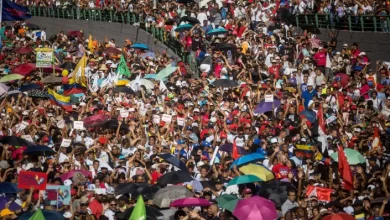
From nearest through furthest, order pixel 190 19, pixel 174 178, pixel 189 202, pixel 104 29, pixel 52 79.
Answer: pixel 189 202, pixel 174 178, pixel 52 79, pixel 190 19, pixel 104 29

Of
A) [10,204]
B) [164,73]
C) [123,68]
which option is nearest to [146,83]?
[164,73]

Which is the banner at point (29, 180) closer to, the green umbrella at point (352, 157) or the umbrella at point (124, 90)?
the green umbrella at point (352, 157)

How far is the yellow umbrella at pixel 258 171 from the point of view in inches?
688

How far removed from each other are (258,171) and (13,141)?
233 inches

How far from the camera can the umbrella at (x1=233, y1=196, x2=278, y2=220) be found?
50.4 feet

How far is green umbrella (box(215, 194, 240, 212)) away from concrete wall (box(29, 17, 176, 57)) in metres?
15.2

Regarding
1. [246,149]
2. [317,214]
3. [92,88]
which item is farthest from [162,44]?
[317,214]

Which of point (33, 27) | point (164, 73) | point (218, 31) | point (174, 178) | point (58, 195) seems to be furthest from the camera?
point (33, 27)

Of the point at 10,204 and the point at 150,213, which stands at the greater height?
the point at 150,213

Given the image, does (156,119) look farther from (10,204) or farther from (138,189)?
(10,204)

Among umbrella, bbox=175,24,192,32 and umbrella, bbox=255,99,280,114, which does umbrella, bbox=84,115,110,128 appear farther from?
umbrella, bbox=175,24,192,32

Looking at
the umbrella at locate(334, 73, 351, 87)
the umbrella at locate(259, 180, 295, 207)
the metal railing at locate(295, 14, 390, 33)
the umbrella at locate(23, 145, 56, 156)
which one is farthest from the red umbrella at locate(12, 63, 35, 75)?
the umbrella at locate(259, 180, 295, 207)

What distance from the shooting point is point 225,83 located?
24.2 m

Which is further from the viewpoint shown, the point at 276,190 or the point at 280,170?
the point at 280,170
